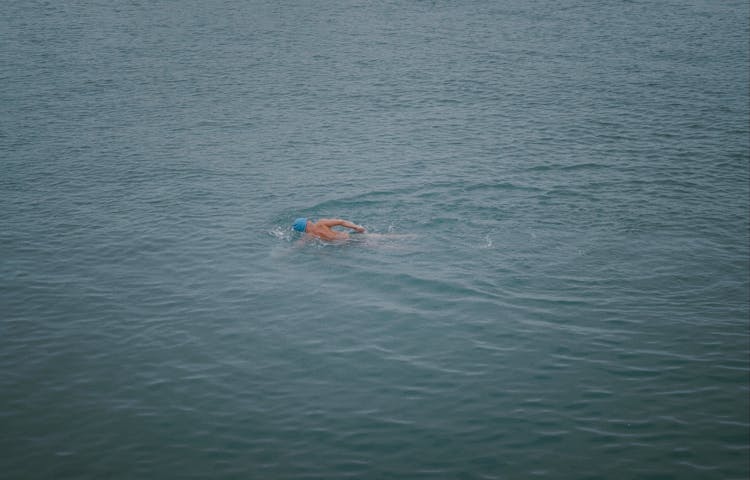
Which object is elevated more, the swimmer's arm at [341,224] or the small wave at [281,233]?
the small wave at [281,233]

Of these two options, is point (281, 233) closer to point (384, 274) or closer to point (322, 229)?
point (322, 229)

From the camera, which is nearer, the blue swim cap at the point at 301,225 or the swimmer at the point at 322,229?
the swimmer at the point at 322,229

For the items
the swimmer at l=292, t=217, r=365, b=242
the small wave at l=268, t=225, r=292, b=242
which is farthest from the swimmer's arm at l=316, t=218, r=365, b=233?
the small wave at l=268, t=225, r=292, b=242

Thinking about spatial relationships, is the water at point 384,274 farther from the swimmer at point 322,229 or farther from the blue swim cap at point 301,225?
the blue swim cap at point 301,225

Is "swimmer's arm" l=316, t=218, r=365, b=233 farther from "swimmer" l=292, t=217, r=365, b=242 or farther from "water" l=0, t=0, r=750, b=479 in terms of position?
"water" l=0, t=0, r=750, b=479

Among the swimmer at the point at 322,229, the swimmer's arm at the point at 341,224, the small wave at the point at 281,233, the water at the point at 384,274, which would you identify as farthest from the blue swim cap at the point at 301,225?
the small wave at the point at 281,233

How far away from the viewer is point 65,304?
17.3 m

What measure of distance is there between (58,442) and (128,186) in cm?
1505

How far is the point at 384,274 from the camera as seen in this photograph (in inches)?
722

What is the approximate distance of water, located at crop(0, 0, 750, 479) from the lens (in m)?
12.0

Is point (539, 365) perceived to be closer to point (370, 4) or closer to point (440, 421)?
point (440, 421)

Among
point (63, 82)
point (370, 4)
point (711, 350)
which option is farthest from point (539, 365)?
point (370, 4)

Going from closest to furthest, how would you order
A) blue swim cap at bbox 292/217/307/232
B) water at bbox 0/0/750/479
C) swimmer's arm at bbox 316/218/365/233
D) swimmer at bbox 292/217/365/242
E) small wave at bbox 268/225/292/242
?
1. water at bbox 0/0/750/479
2. swimmer's arm at bbox 316/218/365/233
3. swimmer at bbox 292/217/365/242
4. blue swim cap at bbox 292/217/307/232
5. small wave at bbox 268/225/292/242

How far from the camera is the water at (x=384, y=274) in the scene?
39.2 feet
